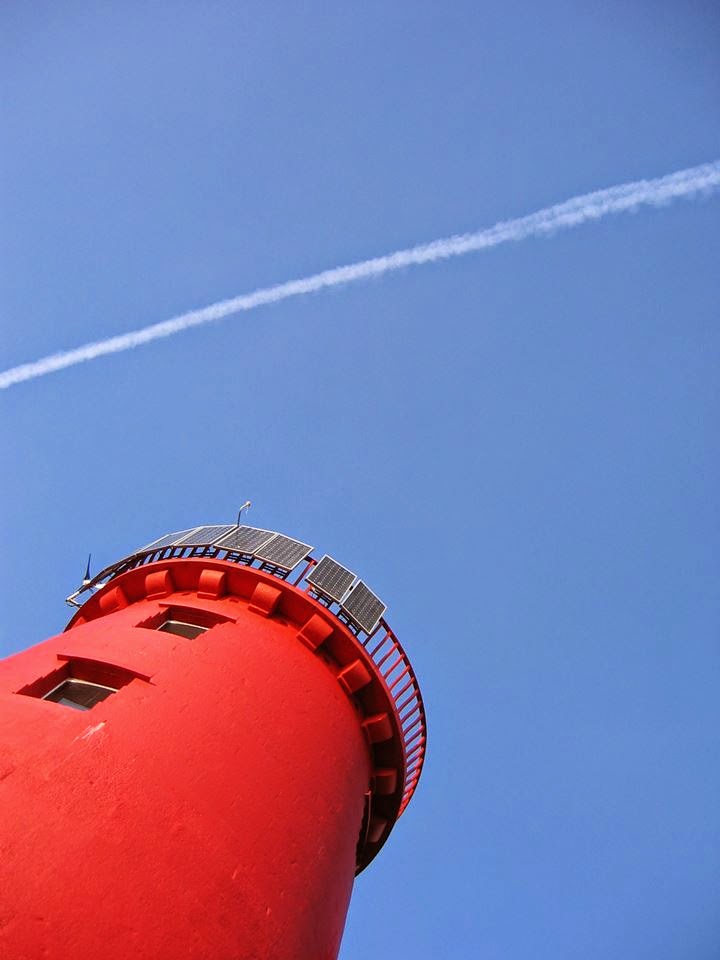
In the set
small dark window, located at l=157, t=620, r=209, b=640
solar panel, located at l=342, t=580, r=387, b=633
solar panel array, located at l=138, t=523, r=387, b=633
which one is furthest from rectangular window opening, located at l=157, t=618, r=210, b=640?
solar panel, located at l=342, t=580, r=387, b=633

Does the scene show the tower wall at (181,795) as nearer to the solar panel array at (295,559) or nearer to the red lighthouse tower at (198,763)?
the red lighthouse tower at (198,763)

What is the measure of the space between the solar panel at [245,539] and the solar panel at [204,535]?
0.18m

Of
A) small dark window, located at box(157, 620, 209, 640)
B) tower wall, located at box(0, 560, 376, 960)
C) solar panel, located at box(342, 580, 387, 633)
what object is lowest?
tower wall, located at box(0, 560, 376, 960)

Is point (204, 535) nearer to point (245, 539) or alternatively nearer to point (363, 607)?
point (245, 539)

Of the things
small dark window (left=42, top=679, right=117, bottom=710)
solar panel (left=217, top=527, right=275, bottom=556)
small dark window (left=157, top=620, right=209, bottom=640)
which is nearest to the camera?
small dark window (left=42, top=679, right=117, bottom=710)

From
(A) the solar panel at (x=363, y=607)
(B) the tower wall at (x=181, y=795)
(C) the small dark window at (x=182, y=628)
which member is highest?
(A) the solar panel at (x=363, y=607)

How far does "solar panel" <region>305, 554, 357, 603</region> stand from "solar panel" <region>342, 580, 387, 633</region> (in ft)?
0.43

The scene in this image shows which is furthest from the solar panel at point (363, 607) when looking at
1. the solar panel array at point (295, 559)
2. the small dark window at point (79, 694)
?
the small dark window at point (79, 694)

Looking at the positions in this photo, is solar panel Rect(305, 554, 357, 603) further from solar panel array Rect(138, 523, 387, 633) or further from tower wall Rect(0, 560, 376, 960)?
tower wall Rect(0, 560, 376, 960)

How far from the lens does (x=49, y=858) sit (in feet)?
12.1

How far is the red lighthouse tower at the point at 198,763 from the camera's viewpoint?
372cm

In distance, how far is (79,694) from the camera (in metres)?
6.15

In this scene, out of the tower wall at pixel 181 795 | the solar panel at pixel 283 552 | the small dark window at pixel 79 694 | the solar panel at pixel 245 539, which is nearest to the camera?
the tower wall at pixel 181 795

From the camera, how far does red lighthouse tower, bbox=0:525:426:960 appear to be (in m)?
3.72
